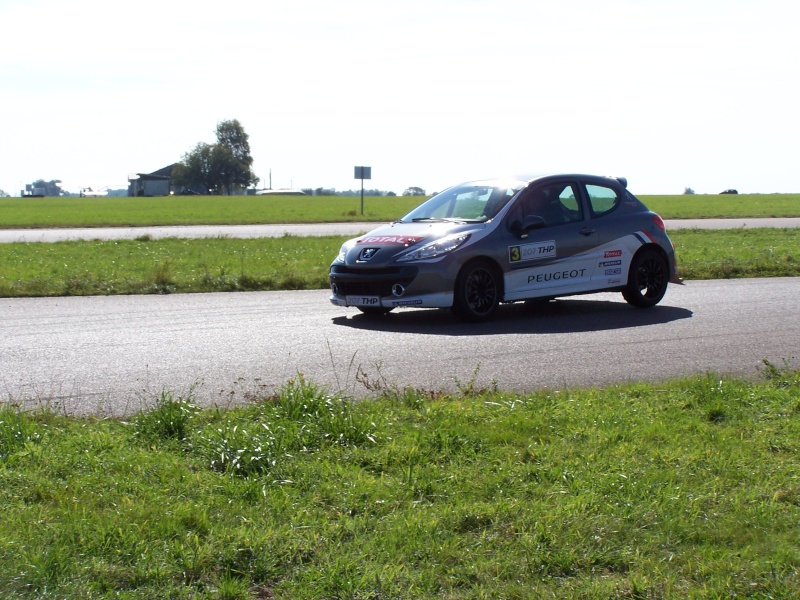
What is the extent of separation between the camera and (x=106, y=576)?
3707 mm

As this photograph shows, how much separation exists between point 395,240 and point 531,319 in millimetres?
1778

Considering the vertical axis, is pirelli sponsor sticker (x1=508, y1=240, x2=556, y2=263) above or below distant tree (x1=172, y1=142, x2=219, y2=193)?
below

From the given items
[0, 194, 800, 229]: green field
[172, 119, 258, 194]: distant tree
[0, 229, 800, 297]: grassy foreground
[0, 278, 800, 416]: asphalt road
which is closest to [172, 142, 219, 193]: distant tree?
[172, 119, 258, 194]: distant tree

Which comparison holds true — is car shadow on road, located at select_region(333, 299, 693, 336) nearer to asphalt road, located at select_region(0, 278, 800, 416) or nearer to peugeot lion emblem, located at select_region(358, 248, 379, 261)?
asphalt road, located at select_region(0, 278, 800, 416)

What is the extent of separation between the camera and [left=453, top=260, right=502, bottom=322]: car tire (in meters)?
10.9

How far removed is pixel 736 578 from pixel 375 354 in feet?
17.5

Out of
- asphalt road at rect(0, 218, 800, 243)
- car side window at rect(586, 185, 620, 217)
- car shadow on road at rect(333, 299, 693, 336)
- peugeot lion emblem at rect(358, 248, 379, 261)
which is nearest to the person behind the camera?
car shadow on road at rect(333, 299, 693, 336)

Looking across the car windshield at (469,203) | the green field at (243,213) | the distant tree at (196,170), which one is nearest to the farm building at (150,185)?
the distant tree at (196,170)

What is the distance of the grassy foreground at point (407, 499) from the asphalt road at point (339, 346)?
0.96 metres

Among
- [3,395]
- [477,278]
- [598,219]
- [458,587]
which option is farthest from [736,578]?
[598,219]

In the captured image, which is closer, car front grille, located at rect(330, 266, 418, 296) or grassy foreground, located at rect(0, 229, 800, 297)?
car front grille, located at rect(330, 266, 418, 296)

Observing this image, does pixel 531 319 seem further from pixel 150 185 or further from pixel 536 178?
pixel 150 185

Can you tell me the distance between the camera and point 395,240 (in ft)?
36.3

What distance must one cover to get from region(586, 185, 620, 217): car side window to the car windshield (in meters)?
1.00
